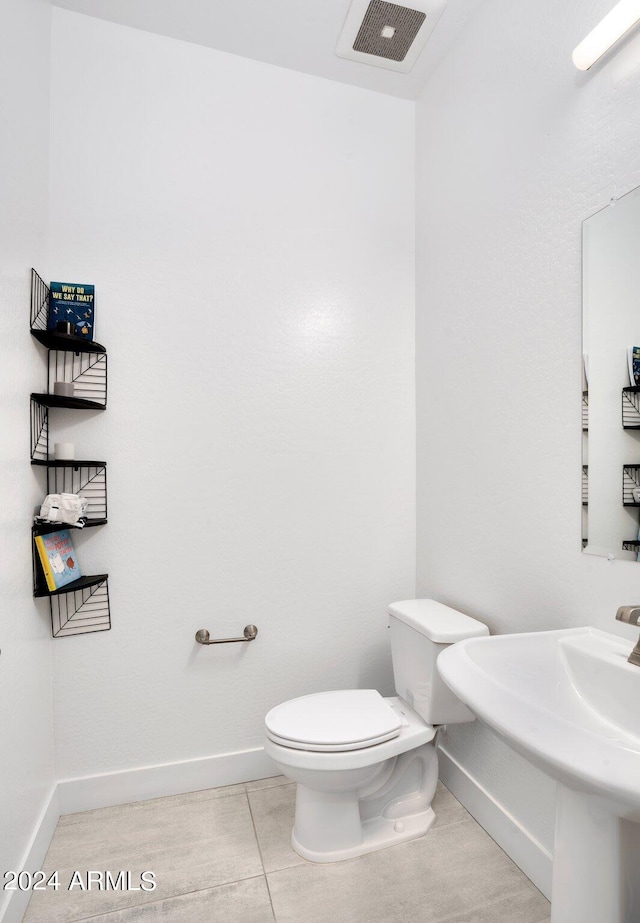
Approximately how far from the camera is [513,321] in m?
1.54

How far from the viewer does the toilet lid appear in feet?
→ 4.66

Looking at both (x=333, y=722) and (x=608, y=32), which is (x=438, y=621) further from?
(x=608, y=32)

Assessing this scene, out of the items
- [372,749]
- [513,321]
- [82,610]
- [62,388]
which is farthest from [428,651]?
[62,388]

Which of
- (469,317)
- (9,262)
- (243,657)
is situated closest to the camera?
(9,262)

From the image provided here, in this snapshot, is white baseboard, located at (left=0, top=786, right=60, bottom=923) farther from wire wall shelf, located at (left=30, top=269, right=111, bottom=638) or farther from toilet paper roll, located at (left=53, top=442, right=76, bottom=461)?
toilet paper roll, located at (left=53, top=442, right=76, bottom=461)

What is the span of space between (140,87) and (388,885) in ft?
8.97

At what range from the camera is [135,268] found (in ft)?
5.90

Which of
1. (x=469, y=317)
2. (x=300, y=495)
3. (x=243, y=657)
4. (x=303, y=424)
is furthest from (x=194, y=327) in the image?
(x=243, y=657)

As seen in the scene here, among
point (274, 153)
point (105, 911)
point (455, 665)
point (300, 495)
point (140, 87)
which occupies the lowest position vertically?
point (105, 911)

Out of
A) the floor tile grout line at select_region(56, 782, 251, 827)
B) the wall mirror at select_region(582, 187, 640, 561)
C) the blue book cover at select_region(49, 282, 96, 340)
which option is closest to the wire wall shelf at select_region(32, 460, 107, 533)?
the blue book cover at select_region(49, 282, 96, 340)

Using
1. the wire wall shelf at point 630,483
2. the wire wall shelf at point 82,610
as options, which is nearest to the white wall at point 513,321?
the wire wall shelf at point 630,483

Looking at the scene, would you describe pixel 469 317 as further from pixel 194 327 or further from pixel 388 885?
pixel 388 885

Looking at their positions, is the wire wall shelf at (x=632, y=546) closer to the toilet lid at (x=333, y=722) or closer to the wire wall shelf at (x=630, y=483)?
the wire wall shelf at (x=630, y=483)

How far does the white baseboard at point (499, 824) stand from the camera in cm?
138
